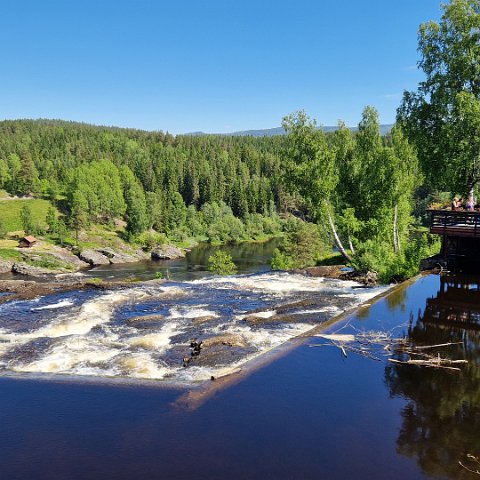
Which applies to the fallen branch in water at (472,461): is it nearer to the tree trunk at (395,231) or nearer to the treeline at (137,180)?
the tree trunk at (395,231)

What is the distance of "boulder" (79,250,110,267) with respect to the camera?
95.7 m

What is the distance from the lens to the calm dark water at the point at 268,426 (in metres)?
9.92

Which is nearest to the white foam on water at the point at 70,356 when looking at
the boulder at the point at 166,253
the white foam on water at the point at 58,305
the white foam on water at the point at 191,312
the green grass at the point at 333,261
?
the white foam on water at the point at 191,312

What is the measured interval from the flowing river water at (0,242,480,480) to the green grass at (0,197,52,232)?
3869 inches

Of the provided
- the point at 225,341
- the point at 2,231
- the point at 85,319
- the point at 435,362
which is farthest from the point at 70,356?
the point at 2,231

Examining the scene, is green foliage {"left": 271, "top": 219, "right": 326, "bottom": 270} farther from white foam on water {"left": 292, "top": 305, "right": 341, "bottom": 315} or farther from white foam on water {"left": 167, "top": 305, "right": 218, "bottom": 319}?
white foam on water {"left": 292, "top": 305, "right": 341, "bottom": 315}

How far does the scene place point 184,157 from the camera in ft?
597

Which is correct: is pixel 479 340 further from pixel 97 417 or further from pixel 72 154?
pixel 72 154

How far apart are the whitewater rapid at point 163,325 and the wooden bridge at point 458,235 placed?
5.37 metres

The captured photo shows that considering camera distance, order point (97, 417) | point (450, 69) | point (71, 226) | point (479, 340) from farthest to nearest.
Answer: point (71, 226) → point (450, 69) → point (479, 340) → point (97, 417)

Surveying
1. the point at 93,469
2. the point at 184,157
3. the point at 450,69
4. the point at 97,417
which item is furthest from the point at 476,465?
the point at 184,157

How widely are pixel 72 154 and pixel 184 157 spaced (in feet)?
152

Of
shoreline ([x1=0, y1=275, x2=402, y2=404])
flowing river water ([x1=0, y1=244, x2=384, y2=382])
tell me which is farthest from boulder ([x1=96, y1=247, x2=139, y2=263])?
shoreline ([x1=0, y1=275, x2=402, y2=404])

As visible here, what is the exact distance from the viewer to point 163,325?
2170 centimetres
